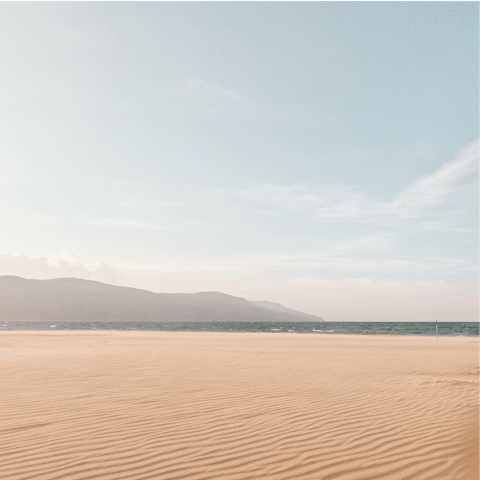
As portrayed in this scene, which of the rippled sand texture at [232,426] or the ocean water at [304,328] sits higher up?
the rippled sand texture at [232,426]

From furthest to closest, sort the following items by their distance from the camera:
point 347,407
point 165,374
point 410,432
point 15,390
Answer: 1. point 165,374
2. point 15,390
3. point 347,407
4. point 410,432

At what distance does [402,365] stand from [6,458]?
42.6ft

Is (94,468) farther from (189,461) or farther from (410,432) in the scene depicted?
(410,432)

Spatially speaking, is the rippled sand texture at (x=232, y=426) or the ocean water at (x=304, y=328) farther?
the ocean water at (x=304, y=328)

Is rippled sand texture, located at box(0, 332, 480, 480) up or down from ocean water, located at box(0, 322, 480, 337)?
up

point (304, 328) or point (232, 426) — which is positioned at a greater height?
point (232, 426)

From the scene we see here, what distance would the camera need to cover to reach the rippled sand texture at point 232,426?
4465mm

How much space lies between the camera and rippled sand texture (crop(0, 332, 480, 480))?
4.46 m

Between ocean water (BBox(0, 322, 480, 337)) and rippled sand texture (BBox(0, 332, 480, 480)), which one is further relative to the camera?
ocean water (BBox(0, 322, 480, 337))

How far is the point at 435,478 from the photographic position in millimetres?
4383

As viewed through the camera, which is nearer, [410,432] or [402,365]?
[410,432]

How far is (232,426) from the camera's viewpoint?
5887mm

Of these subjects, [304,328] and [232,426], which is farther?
[304,328]

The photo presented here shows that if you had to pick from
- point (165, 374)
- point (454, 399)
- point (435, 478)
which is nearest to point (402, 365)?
point (454, 399)
